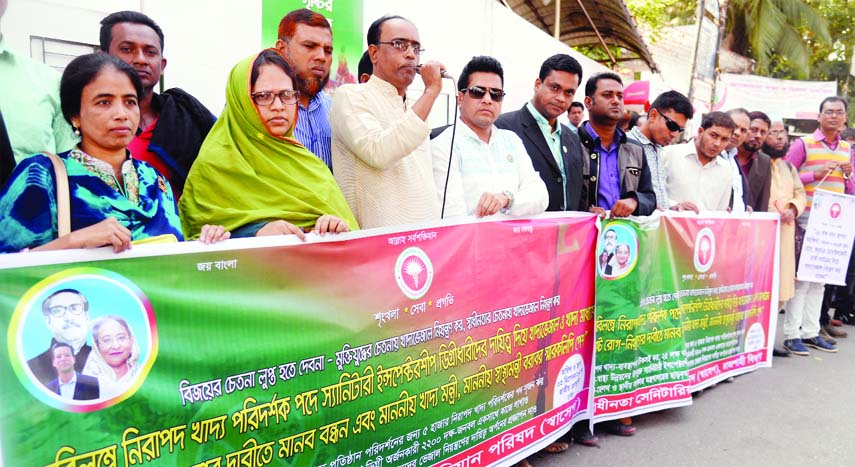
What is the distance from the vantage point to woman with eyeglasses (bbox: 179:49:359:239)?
221cm

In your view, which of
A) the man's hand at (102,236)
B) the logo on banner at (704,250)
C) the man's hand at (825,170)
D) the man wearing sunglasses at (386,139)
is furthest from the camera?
the man's hand at (825,170)

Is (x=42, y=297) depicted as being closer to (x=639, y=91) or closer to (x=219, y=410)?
(x=219, y=410)

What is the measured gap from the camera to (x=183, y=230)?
90.2 inches

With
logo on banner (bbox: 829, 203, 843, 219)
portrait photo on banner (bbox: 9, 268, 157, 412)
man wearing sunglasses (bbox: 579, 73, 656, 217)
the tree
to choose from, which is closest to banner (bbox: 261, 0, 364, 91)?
man wearing sunglasses (bbox: 579, 73, 656, 217)

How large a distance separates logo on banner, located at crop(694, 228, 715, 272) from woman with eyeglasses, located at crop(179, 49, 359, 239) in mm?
2810

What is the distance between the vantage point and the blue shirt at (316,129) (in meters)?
2.87

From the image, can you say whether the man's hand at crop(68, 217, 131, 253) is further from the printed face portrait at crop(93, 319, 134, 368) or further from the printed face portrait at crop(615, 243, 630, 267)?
the printed face portrait at crop(615, 243, 630, 267)

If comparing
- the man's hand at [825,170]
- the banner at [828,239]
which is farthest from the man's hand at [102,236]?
the man's hand at [825,170]

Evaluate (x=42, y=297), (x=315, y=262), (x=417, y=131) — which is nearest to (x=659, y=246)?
(x=417, y=131)

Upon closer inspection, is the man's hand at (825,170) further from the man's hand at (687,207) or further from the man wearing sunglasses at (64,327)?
the man wearing sunglasses at (64,327)

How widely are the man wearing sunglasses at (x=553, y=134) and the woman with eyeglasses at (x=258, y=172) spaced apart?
65.8 inches

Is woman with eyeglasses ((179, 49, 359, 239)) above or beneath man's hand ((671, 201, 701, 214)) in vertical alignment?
above

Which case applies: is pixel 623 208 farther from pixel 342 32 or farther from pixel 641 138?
pixel 342 32

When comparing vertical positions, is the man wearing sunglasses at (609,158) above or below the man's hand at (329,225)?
above
